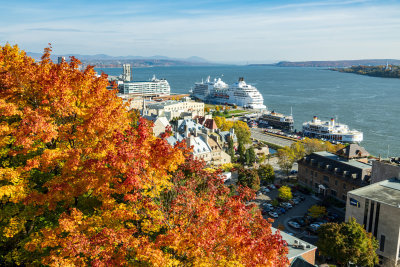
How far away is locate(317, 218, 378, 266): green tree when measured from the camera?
51.4ft

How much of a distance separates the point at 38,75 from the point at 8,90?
96 centimetres

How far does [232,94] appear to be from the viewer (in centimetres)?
9194

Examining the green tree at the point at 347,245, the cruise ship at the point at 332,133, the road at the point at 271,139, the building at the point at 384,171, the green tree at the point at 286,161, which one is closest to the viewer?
the green tree at the point at 347,245

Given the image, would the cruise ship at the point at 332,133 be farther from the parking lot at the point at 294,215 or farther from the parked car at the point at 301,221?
the parked car at the point at 301,221

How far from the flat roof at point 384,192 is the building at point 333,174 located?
12.3ft

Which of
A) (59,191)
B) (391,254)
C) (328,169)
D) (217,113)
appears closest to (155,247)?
(59,191)

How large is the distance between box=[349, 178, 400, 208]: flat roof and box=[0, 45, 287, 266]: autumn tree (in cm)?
1228

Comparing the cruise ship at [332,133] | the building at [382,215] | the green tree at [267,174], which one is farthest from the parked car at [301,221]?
the cruise ship at [332,133]

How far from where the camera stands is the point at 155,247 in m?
6.87

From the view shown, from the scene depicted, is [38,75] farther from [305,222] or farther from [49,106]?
[305,222]

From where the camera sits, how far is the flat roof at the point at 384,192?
18.3m

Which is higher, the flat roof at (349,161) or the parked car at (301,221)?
the flat roof at (349,161)

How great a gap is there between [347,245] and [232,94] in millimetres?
77715

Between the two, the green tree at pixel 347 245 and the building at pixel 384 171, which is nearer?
the green tree at pixel 347 245
